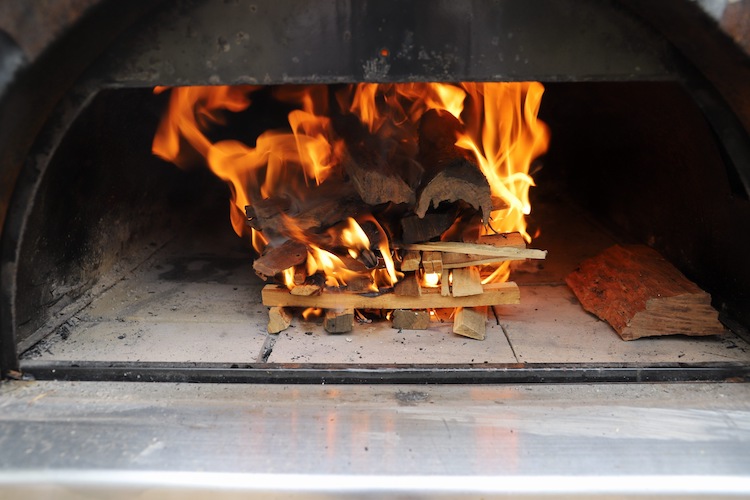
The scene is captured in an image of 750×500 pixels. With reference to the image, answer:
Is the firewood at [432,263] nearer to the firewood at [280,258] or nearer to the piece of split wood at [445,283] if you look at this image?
the piece of split wood at [445,283]

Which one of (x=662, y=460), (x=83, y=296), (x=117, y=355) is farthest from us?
(x=83, y=296)

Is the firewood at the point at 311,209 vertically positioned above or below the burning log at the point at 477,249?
above

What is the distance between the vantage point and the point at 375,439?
1.53 metres

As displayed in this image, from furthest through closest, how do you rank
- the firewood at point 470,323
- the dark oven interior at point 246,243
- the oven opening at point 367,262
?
the firewood at point 470,323 < the oven opening at point 367,262 < the dark oven interior at point 246,243

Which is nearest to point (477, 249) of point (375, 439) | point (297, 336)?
point (297, 336)

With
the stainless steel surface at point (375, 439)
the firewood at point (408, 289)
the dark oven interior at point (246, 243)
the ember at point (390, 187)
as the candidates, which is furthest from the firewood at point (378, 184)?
the stainless steel surface at point (375, 439)

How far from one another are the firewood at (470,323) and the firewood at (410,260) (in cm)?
20

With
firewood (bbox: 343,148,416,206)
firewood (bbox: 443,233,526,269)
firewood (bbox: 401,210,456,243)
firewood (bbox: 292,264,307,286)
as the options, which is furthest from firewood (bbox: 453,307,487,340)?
firewood (bbox: 292,264,307,286)

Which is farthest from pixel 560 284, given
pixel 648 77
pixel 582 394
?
pixel 648 77

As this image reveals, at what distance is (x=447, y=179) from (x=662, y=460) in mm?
884

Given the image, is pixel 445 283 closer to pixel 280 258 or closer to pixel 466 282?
pixel 466 282

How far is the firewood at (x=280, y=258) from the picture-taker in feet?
6.57

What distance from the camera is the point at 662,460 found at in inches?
57.6

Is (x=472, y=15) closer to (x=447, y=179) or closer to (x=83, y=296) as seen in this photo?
(x=447, y=179)
